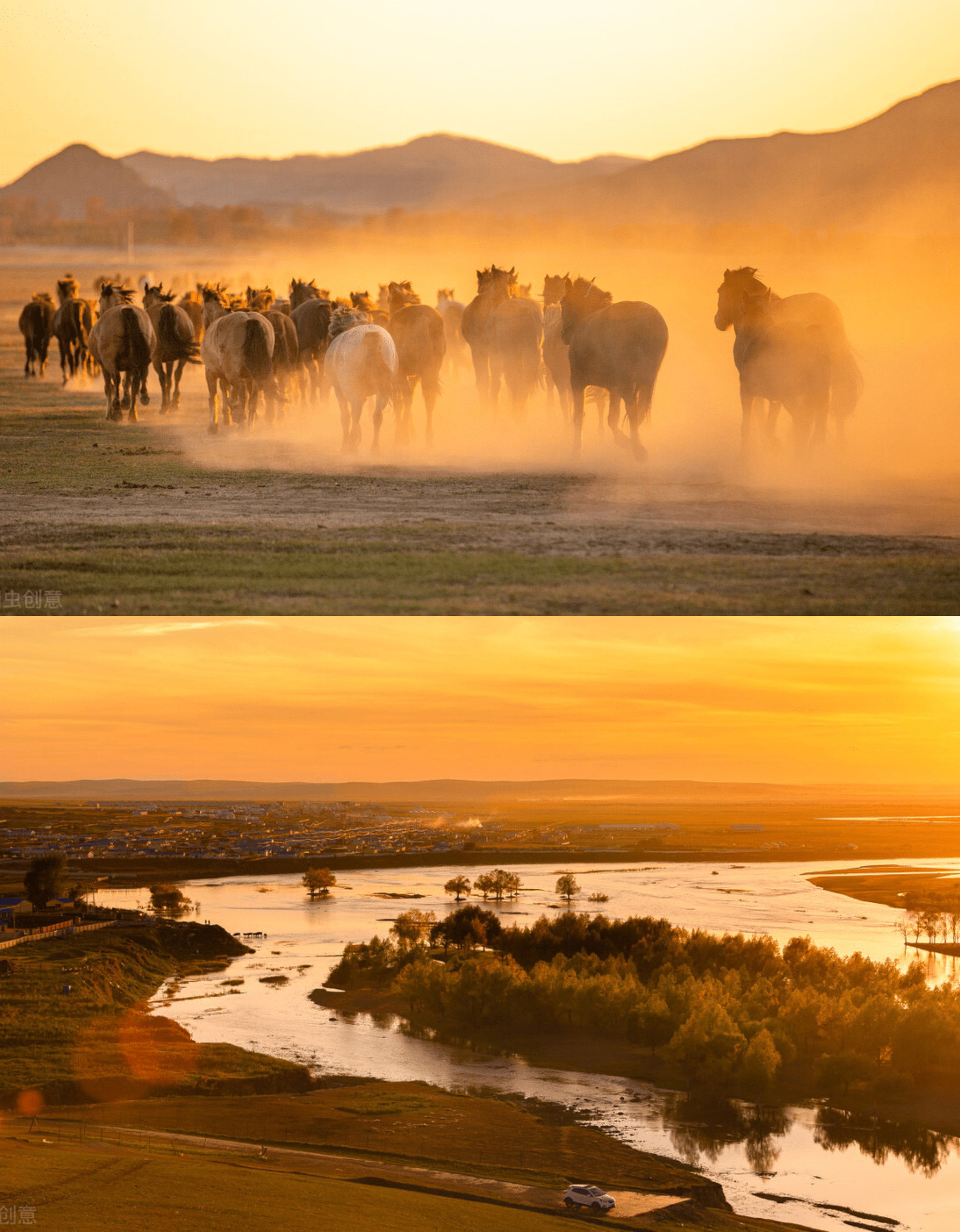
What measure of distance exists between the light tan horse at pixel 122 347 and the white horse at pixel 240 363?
0.82 metres

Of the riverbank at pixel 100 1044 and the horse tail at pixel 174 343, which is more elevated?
the horse tail at pixel 174 343

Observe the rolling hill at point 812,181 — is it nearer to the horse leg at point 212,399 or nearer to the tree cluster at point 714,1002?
the horse leg at point 212,399

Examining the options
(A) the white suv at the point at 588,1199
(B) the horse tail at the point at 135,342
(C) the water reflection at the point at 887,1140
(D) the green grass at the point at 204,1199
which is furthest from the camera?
(C) the water reflection at the point at 887,1140

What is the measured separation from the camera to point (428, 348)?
18156 millimetres

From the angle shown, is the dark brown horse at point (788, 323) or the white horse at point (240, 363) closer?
the dark brown horse at point (788, 323)

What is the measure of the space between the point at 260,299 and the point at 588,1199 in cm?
2370

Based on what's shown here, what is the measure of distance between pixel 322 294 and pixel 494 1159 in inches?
1045

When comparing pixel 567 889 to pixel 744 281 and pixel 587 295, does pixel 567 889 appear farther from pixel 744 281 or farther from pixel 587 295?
pixel 744 281

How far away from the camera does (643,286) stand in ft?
53.3

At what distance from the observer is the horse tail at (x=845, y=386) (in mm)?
14836

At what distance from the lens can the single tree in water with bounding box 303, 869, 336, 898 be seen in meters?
88.2

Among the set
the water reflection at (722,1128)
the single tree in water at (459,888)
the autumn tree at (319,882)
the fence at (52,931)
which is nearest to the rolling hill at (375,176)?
the water reflection at (722,1128)

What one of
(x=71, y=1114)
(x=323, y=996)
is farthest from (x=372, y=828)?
(x=71, y=1114)

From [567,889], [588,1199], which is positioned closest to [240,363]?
[588,1199]
